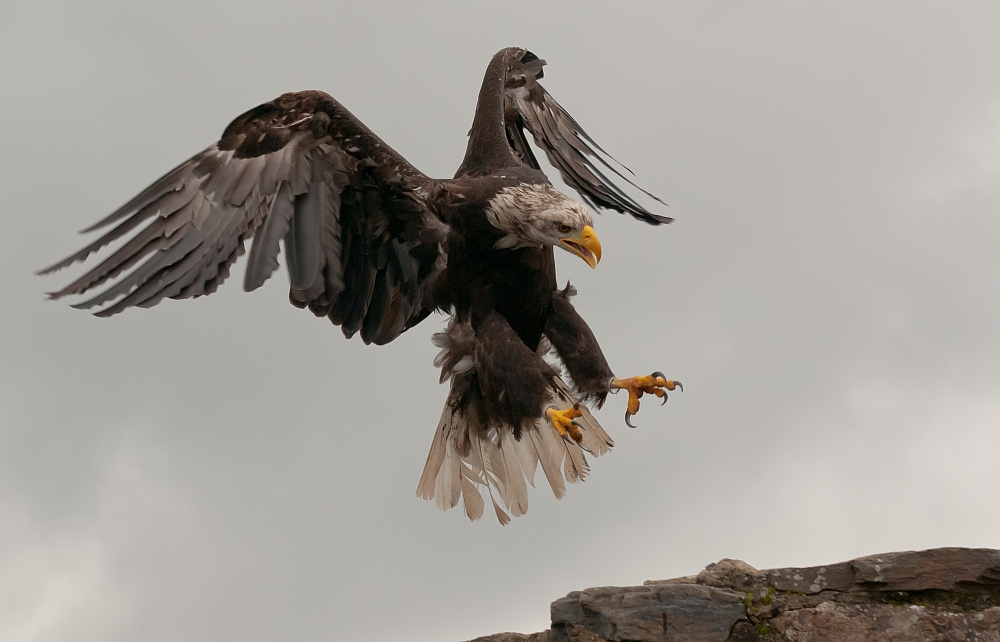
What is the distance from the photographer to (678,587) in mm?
3830

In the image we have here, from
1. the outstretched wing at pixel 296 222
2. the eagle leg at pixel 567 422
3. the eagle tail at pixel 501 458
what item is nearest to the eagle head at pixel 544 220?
the outstretched wing at pixel 296 222

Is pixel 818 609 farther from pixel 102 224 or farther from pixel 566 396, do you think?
pixel 102 224

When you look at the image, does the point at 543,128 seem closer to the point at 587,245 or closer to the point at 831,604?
the point at 587,245

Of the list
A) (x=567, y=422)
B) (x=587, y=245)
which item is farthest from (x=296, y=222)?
(x=567, y=422)

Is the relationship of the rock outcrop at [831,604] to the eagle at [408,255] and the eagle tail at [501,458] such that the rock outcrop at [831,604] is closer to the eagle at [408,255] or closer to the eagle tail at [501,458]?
the eagle at [408,255]

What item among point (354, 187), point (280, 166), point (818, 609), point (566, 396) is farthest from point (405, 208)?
point (818, 609)

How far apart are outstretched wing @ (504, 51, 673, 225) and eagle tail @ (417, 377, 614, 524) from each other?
74.9 inches

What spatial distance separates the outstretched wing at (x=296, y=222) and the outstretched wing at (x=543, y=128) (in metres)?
1.98

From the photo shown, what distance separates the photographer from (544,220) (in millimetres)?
5160

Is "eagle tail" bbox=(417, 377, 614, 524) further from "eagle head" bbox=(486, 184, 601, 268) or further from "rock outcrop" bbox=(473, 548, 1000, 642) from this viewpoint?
"rock outcrop" bbox=(473, 548, 1000, 642)

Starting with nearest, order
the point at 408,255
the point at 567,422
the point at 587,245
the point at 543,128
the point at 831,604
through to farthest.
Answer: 1. the point at 831,604
2. the point at 567,422
3. the point at 587,245
4. the point at 408,255
5. the point at 543,128

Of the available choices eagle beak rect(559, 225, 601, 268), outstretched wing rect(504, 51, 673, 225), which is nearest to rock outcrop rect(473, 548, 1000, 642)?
eagle beak rect(559, 225, 601, 268)

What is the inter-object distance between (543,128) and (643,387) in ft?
10.2

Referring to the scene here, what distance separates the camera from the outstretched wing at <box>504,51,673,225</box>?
24.4 feet
